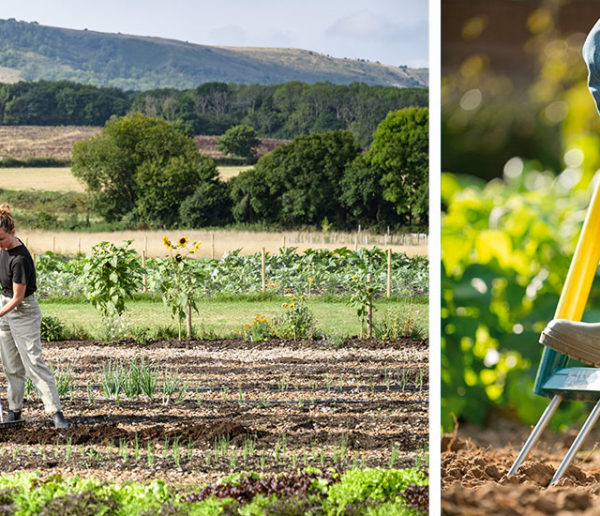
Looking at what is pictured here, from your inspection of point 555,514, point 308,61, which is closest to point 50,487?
point 555,514

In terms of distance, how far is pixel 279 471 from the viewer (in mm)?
3092

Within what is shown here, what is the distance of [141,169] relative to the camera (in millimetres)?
6926

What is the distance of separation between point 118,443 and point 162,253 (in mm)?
3902

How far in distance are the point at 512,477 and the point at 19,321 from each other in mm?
2424

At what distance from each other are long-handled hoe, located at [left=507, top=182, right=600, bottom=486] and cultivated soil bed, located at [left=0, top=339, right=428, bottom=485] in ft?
2.95

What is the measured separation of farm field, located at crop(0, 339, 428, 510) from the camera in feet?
10.6

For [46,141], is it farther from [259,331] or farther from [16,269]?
[16,269]

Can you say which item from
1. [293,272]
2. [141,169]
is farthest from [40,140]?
[293,272]

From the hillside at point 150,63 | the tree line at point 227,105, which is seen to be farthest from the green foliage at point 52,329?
the hillside at point 150,63

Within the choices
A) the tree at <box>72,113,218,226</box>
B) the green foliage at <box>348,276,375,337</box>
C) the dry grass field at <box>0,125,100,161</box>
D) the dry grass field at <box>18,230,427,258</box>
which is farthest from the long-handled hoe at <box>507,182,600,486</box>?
the dry grass field at <box>0,125,100,161</box>

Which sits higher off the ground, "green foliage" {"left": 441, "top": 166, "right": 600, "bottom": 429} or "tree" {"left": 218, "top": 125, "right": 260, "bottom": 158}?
"tree" {"left": 218, "top": 125, "right": 260, "bottom": 158}

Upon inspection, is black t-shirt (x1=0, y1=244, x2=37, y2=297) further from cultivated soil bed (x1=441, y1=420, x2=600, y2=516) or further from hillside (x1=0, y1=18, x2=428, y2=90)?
hillside (x1=0, y1=18, x2=428, y2=90)

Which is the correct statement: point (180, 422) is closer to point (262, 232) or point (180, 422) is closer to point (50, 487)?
point (50, 487)

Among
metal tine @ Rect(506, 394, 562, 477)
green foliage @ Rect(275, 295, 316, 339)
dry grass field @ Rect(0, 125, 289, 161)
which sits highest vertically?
dry grass field @ Rect(0, 125, 289, 161)
